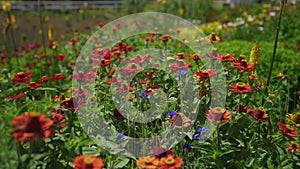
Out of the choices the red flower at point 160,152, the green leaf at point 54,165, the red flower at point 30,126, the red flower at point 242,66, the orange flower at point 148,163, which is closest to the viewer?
the red flower at point 30,126

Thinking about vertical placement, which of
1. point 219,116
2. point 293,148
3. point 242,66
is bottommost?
Result: point 293,148

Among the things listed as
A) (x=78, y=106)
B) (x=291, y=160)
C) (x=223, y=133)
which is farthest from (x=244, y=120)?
(x=78, y=106)

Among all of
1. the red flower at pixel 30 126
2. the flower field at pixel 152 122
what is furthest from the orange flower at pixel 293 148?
the red flower at pixel 30 126

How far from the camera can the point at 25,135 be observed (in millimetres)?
1221

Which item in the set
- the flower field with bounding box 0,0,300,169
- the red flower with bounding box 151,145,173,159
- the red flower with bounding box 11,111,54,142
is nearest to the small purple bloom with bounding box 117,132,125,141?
the flower field with bounding box 0,0,300,169

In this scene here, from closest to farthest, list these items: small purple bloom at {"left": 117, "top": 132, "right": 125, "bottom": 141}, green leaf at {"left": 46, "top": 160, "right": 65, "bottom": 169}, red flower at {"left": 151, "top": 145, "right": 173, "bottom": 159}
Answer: green leaf at {"left": 46, "top": 160, "right": 65, "bottom": 169} < red flower at {"left": 151, "top": 145, "right": 173, "bottom": 159} < small purple bloom at {"left": 117, "top": 132, "right": 125, "bottom": 141}

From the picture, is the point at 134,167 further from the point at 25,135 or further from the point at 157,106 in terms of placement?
the point at 25,135

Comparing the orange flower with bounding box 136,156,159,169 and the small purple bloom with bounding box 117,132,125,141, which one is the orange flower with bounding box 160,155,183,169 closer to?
the orange flower with bounding box 136,156,159,169

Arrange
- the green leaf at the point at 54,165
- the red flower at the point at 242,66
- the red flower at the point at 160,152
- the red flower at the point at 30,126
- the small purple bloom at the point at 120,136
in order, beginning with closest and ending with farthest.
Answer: the red flower at the point at 30,126 → the green leaf at the point at 54,165 → the red flower at the point at 160,152 → the small purple bloom at the point at 120,136 → the red flower at the point at 242,66

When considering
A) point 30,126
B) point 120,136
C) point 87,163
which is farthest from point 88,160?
point 120,136

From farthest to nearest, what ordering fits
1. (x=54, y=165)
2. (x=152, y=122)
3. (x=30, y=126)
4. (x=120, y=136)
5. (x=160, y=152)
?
(x=152, y=122), (x=120, y=136), (x=160, y=152), (x=54, y=165), (x=30, y=126)

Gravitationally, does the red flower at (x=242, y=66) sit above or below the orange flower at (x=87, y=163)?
above

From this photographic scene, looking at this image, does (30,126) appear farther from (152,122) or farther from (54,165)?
(152,122)

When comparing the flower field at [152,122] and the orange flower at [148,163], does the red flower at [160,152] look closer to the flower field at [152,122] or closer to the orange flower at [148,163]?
the flower field at [152,122]
